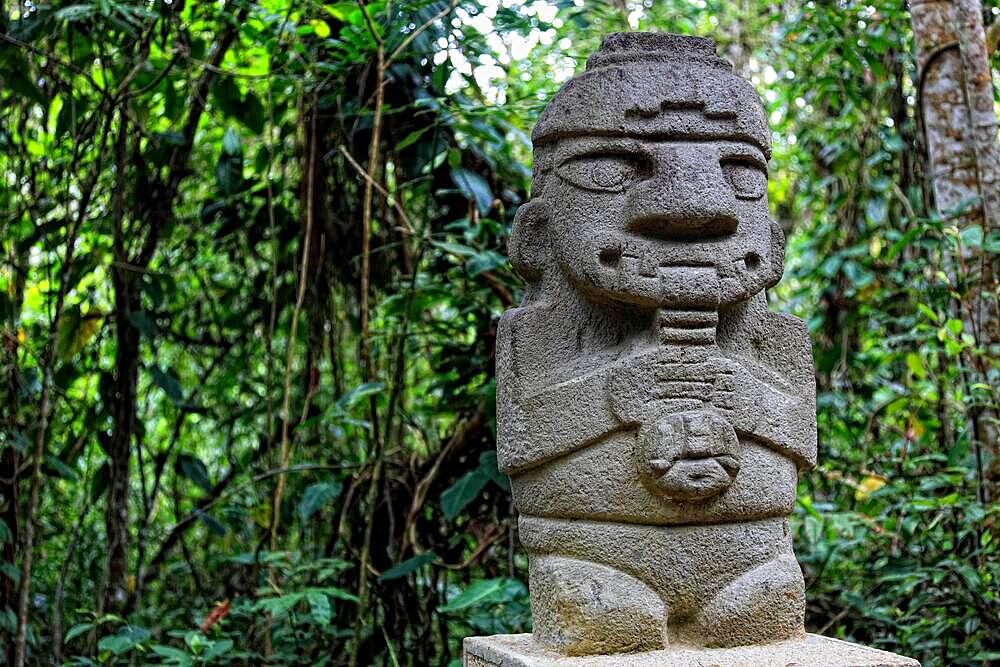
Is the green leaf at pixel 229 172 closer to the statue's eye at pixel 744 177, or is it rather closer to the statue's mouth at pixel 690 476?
the statue's eye at pixel 744 177

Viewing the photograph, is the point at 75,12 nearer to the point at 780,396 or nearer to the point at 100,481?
the point at 100,481

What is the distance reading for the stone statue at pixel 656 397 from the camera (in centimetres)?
279

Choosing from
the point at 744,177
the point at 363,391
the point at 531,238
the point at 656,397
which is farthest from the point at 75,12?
the point at 656,397

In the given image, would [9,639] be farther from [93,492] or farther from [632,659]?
[632,659]

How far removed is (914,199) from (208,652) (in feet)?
13.1

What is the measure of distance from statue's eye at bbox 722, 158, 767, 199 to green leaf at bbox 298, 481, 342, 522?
2.12 m

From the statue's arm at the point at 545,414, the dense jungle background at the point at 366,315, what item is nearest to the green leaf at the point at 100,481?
the dense jungle background at the point at 366,315

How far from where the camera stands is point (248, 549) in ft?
19.2

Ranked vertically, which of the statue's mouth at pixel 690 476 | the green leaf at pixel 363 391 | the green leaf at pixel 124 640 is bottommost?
the green leaf at pixel 124 640

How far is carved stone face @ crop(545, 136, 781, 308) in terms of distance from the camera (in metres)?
2.85

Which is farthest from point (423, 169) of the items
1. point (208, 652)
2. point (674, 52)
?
point (208, 652)

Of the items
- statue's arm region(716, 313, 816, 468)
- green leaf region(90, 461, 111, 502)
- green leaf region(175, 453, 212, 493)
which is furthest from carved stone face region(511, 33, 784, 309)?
green leaf region(90, 461, 111, 502)

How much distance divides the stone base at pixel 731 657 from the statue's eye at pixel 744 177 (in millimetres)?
1225

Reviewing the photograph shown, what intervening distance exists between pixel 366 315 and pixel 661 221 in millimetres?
1722
